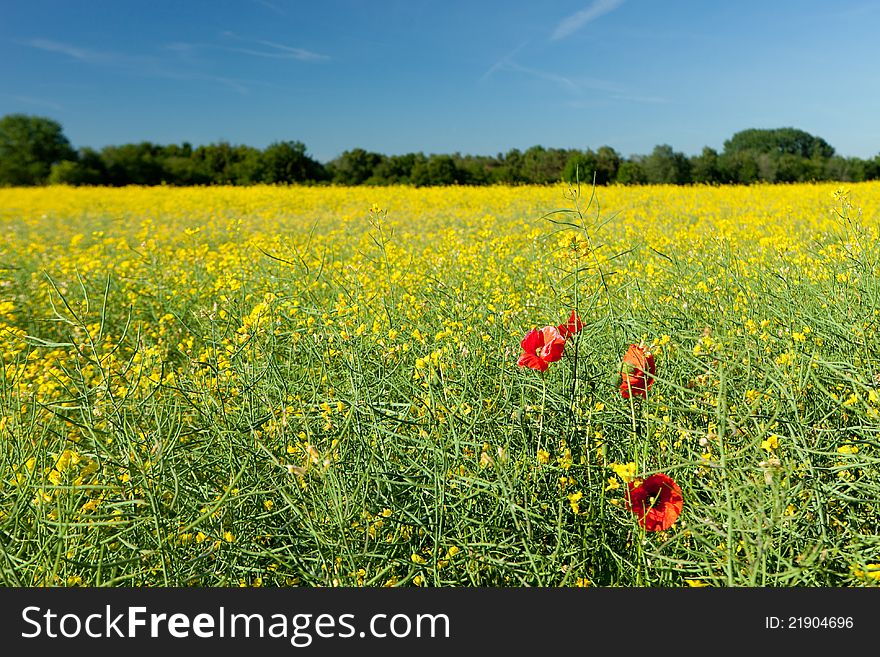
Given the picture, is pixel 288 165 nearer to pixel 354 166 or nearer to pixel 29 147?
pixel 354 166

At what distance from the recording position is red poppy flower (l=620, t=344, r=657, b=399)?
1464mm

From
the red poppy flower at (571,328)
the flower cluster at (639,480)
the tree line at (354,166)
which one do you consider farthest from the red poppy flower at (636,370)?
the tree line at (354,166)

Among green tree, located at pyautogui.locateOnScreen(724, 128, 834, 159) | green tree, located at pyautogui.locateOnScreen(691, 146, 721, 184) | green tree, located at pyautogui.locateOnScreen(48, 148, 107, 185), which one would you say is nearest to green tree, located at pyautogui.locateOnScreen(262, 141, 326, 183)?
green tree, located at pyautogui.locateOnScreen(48, 148, 107, 185)

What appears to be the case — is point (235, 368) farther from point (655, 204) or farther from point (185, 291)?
point (655, 204)

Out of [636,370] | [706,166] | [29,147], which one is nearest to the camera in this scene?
[636,370]

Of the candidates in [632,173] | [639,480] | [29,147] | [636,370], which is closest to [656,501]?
[639,480]

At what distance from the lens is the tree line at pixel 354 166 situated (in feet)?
69.2

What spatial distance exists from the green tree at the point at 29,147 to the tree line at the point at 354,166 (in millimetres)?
39

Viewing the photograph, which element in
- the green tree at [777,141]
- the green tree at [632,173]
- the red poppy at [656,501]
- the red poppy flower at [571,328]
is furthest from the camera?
the green tree at [777,141]

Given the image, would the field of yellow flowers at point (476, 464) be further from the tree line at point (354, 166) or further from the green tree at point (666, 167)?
the green tree at point (666, 167)

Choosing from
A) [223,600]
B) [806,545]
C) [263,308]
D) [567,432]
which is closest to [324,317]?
[263,308]

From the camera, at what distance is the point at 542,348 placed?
5.06ft

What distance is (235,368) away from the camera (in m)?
1.87

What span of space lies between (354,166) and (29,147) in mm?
14627
